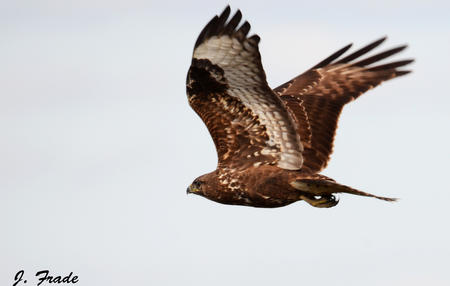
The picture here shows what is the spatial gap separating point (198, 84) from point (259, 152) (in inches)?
50.1

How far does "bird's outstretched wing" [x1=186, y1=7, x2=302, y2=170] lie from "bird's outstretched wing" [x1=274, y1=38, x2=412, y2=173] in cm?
68

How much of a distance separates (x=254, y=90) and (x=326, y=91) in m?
2.60

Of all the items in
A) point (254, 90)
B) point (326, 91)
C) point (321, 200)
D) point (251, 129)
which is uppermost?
point (326, 91)

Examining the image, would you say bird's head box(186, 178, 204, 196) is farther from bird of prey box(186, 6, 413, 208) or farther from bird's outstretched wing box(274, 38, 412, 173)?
bird's outstretched wing box(274, 38, 412, 173)

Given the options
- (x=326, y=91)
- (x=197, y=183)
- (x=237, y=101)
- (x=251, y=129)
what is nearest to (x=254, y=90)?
(x=237, y=101)

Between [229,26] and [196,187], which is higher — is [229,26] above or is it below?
above

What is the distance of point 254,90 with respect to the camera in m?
11.8

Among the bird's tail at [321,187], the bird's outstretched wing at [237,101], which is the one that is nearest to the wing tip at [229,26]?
the bird's outstretched wing at [237,101]

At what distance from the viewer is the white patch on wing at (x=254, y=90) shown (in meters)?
11.3

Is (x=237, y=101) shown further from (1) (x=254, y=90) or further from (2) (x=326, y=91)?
(2) (x=326, y=91)

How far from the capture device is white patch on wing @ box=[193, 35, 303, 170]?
11273mm

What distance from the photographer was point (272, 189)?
479 inches

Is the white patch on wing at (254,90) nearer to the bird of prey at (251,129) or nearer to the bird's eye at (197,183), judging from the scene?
the bird of prey at (251,129)

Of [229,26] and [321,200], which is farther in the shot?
[321,200]
